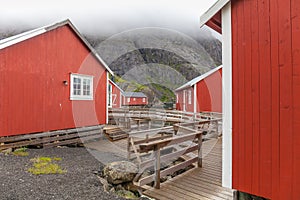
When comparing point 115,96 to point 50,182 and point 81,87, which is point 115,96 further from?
point 50,182

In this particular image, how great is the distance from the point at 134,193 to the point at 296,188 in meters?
3.22

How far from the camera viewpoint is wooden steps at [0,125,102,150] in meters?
7.42

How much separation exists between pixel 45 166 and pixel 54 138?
10.0ft

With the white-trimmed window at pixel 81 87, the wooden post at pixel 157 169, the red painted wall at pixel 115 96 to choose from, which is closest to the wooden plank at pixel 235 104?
the wooden post at pixel 157 169

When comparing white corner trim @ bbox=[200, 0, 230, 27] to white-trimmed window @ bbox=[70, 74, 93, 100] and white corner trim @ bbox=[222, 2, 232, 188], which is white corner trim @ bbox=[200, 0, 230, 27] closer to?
white corner trim @ bbox=[222, 2, 232, 188]

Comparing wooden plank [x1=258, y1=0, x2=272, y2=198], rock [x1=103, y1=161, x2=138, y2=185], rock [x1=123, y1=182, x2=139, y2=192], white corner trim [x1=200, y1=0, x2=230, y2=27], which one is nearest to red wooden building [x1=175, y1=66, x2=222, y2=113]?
rock [x1=103, y1=161, x2=138, y2=185]

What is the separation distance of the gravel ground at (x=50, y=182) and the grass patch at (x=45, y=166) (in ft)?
0.49

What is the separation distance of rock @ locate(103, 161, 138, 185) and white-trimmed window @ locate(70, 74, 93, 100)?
5242 mm

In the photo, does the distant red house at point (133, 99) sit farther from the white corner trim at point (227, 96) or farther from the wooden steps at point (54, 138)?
the white corner trim at point (227, 96)

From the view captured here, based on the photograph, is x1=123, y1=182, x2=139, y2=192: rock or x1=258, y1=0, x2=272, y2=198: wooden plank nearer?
x1=258, y1=0, x2=272, y2=198: wooden plank

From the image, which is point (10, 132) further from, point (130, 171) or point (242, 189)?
point (242, 189)

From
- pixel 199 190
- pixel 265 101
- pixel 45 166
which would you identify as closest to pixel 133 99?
pixel 45 166

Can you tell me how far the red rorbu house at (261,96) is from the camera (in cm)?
277

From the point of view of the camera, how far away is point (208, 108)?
16.1 metres
